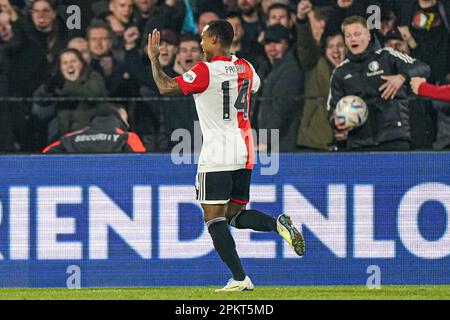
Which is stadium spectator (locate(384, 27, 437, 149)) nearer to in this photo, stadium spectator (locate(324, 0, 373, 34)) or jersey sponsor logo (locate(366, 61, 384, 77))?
jersey sponsor logo (locate(366, 61, 384, 77))

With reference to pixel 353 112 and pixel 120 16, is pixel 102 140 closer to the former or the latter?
pixel 120 16

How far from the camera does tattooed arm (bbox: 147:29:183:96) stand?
8.27 m

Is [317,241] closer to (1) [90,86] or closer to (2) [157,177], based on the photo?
(2) [157,177]

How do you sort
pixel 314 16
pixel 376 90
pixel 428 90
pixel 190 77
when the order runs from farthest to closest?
pixel 314 16 → pixel 428 90 → pixel 376 90 → pixel 190 77

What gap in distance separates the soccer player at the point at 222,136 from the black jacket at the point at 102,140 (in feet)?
6.16

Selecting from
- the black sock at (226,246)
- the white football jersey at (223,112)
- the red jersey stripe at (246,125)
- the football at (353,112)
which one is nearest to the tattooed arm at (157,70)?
the white football jersey at (223,112)

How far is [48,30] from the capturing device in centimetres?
1120

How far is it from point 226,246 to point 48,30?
12.1ft

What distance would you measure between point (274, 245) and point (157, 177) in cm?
→ 118

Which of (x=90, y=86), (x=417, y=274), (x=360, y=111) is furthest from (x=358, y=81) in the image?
(x=90, y=86)

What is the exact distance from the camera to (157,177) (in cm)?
1020

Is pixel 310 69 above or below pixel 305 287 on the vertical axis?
above

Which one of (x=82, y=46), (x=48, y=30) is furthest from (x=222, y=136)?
(x=48, y=30)
